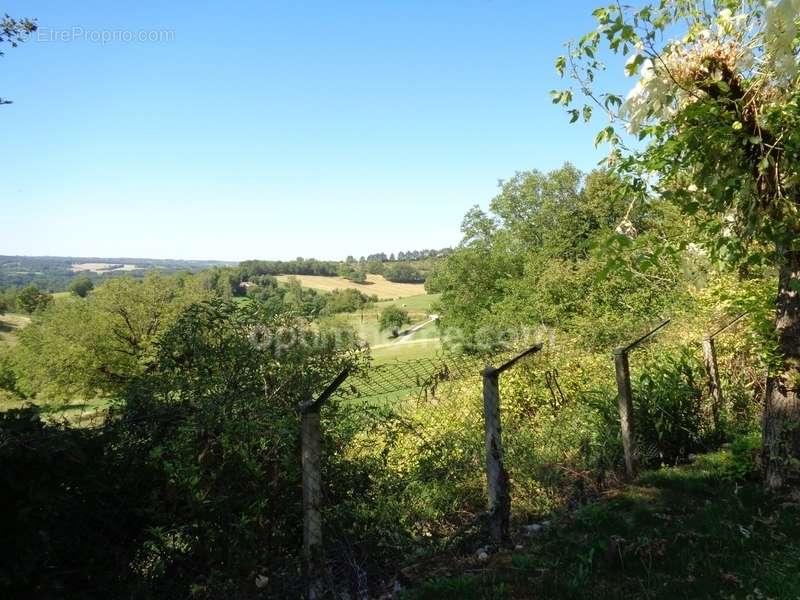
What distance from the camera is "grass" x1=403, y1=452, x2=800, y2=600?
10.6 feet

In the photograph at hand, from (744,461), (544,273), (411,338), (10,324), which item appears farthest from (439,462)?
(10,324)

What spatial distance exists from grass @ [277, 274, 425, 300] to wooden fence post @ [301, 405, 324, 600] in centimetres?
7438

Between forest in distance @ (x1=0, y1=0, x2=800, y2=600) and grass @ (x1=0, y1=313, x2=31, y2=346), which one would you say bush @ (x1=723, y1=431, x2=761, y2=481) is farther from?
grass @ (x1=0, y1=313, x2=31, y2=346)

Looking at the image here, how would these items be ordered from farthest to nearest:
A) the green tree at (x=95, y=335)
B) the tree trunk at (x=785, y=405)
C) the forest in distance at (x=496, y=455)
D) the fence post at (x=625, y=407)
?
the green tree at (x=95, y=335) → the fence post at (x=625, y=407) → the tree trunk at (x=785, y=405) → the forest in distance at (x=496, y=455)

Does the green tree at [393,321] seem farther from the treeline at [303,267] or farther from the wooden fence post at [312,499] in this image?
the wooden fence post at [312,499]

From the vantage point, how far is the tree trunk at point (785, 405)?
447 cm

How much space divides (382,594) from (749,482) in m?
3.79

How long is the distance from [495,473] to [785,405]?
284 centimetres

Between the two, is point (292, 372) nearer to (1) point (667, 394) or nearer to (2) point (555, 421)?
(2) point (555, 421)

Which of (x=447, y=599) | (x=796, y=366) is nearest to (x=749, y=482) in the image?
(x=796, y=366)

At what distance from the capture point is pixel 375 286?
289 ft

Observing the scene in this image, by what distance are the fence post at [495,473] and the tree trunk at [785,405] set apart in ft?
8.47

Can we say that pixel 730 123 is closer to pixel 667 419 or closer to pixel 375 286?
pixel 667 419

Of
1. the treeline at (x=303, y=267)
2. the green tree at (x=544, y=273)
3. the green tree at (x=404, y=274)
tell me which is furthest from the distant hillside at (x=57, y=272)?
→ the green tree at (x=544, y=273)
